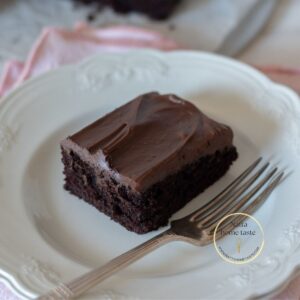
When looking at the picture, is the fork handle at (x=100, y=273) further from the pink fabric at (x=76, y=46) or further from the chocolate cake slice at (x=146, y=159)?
the pink fabric at (x=76, y=46)

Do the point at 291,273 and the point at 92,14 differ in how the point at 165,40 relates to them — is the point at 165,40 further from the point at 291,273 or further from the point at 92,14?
the point at 291,273

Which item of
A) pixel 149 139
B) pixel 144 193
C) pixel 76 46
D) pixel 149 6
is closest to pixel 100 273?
pixel 144 193

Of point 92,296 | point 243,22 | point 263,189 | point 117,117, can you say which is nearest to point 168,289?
point 92,296

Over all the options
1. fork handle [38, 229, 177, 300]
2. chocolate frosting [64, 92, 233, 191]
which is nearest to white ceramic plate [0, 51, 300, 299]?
fork handle [38, 229, 177, 300]

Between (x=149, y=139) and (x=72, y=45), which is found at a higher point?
(x=149, y=139)

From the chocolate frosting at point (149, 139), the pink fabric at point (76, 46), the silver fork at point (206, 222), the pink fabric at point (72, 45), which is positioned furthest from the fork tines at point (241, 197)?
the pink fabric at point (72, 45)

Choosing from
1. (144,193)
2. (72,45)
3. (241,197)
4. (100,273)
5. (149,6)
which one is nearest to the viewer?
(100,273)

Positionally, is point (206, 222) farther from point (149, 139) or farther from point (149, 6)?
point (149, 6)
